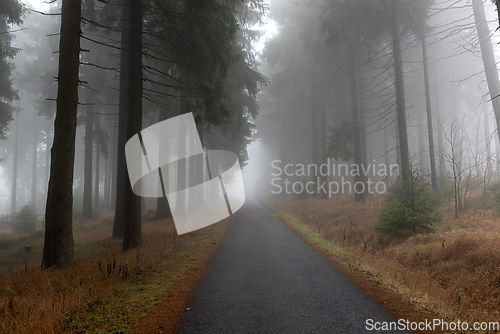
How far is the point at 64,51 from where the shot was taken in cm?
612

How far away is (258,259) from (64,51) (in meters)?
7.30

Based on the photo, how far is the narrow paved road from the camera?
350 cm

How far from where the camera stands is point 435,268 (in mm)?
6211

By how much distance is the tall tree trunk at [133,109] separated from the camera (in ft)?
26.2

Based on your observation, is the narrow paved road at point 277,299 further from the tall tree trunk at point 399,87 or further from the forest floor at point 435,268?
the tall tree trunk at point 399,87

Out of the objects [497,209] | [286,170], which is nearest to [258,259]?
[497,209]

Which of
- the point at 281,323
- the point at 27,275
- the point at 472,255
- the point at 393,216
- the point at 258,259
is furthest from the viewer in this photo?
the point at 393,216

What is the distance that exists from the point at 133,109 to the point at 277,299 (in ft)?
22.8

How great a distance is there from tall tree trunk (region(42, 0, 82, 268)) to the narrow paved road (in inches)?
145

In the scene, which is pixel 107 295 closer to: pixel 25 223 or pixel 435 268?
pixel 435 268

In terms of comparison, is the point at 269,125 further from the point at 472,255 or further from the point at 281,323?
Result: the point at 281,323

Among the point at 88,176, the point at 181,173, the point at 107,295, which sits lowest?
the point at 107,295

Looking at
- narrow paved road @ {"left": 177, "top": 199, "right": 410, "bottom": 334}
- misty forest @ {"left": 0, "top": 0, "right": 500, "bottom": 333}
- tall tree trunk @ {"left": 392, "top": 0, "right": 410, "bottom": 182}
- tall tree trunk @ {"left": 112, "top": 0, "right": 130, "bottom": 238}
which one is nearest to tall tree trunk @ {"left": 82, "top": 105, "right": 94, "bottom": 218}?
misty forest @ {"left": 0, "top": 0, "right": 500, "bottom": 333}
